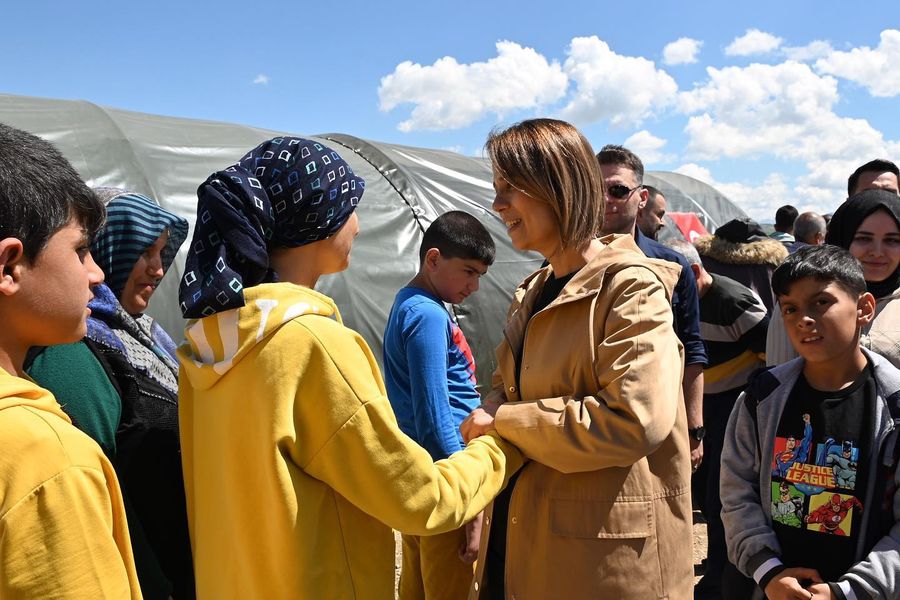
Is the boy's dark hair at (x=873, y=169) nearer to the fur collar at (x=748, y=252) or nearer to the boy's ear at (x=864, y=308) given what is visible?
the fur collar at (x=748, y=252)

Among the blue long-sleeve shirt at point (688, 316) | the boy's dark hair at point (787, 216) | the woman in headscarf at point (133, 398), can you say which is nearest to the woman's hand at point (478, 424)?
the woman in headscarf at point (133, 398)

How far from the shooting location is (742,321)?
409 centimetres

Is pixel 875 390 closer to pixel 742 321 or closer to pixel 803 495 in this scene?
pixel 803 495

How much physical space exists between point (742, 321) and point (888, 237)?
1.32 metres

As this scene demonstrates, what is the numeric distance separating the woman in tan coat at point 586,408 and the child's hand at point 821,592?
14.0 inches

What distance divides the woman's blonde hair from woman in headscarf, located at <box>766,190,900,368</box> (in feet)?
3.94

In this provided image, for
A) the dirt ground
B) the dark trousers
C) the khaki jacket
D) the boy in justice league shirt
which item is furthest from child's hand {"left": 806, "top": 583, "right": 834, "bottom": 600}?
the dirt ground

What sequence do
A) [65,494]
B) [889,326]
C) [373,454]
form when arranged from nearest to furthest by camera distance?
[65,494]
[373,454]
[889,326]

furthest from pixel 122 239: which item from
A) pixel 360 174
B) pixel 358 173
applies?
pixel 360 174

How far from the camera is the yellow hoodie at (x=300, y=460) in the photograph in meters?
1.47

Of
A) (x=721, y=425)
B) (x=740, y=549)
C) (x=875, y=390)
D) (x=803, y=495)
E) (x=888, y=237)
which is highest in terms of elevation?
(x=888, y=237)

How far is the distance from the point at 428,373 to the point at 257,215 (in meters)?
1.48

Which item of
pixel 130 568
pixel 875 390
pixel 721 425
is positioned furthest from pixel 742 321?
pixel 130 568

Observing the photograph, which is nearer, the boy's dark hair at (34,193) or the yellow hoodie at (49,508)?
the yellow hoodie at (49,508)
